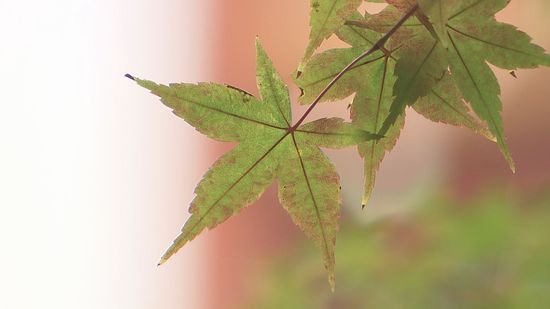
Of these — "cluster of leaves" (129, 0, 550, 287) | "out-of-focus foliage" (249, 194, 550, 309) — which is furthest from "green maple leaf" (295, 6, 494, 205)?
"out-of-focus foliage" (249, 194, 550, 309)

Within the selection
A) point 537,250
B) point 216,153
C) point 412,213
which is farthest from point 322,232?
point 216,153

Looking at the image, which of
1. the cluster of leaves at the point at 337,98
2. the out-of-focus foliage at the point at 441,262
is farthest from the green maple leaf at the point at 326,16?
the out-of-focus foliage at the point at 441,262

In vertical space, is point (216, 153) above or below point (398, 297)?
above

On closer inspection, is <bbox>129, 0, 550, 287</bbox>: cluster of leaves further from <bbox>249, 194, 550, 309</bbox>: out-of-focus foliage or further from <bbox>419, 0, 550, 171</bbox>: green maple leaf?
<bbox>249, 194, 550, 309</bbox>: out-of-focus foliage

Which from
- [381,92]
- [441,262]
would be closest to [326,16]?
[381,92]

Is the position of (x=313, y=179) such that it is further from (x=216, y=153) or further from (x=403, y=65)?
(x=216, y=153)

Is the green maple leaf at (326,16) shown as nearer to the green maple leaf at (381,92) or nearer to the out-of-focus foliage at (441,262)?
the green maple leaf at (381,92)
